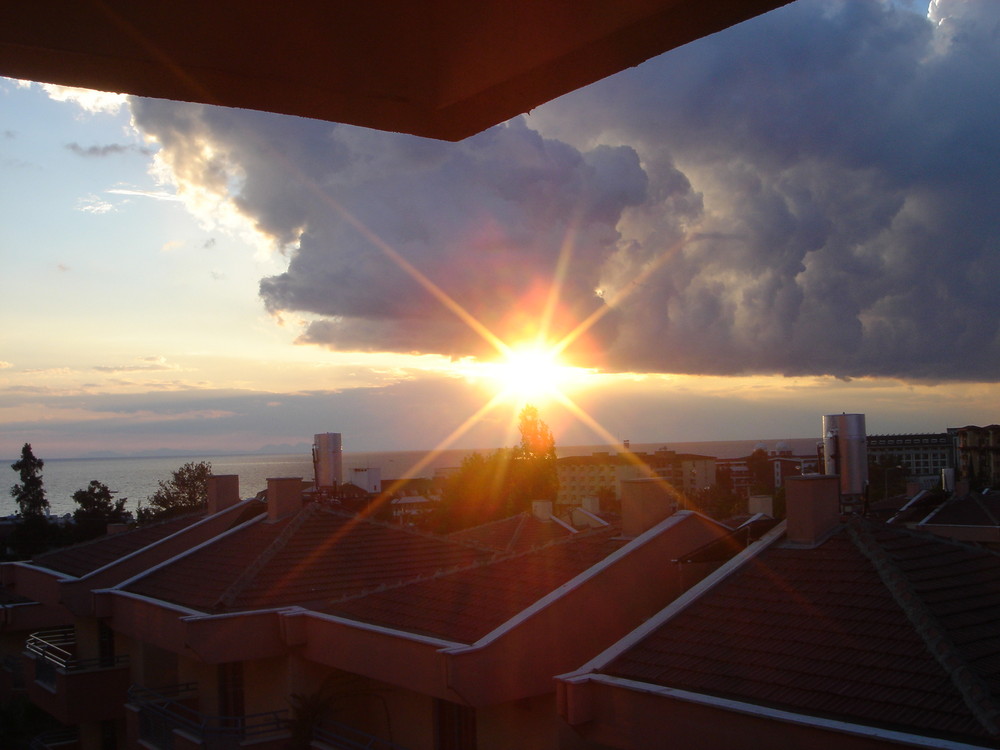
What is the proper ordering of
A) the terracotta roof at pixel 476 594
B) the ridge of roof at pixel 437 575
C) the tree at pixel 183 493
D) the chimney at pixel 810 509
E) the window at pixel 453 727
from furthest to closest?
the tree at pixel 183 493, the ridge of roof at pixel 437 575, the terracotta roof at pixel 476 594, the window at pixel 453 727, the chimney at pixel 810 509

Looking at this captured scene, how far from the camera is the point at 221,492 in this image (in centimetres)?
2227

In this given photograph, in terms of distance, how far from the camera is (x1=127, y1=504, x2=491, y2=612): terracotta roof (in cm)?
1455

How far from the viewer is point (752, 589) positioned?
404 inches

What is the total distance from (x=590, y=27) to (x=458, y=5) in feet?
0.91

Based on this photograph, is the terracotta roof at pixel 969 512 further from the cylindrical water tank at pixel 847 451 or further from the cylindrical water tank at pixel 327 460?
the cylindrical water tank at pixel 327 460

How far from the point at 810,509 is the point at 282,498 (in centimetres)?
1135

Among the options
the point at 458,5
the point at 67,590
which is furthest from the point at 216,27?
the point at 67,590

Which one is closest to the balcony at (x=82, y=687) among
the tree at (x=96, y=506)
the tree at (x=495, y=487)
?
the tree at (x=495, y=487)

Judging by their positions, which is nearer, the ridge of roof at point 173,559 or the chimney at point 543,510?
the ridge of roof at point 173,559

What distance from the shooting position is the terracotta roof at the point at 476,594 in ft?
38.0

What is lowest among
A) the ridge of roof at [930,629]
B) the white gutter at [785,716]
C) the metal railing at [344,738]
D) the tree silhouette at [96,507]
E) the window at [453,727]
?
the tree silhouette at [96,507]

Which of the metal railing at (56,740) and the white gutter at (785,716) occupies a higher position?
the white gutter at (785,716)

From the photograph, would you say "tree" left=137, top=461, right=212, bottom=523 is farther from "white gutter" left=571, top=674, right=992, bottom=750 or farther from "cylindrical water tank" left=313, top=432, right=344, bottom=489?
"white gutter" left=571, top=674, right=992, bottom=750

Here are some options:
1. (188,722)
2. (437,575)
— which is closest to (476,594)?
(437,575)
